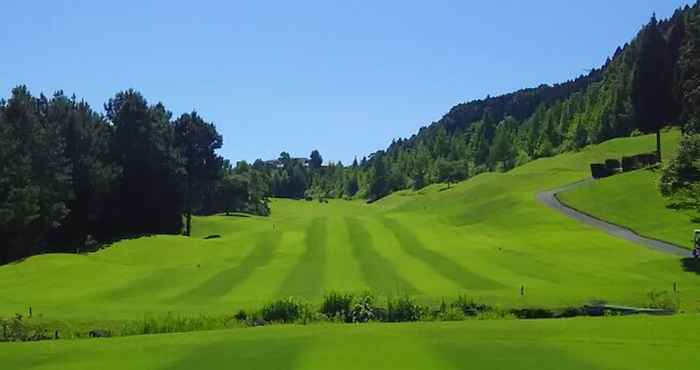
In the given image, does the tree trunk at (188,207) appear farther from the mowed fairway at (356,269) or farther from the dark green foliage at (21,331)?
the dark green foliage at (21,331)

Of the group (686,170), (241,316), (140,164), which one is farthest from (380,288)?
(140,164)

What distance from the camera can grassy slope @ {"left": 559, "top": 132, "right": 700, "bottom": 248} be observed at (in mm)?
53875

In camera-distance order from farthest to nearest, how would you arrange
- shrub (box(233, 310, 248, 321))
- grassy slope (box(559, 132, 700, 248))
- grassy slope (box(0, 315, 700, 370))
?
grassy slope (box(559, 132, 700, 248)) < shrub (box(233, 310, 248, 321)) < grassy slope (box(0, 315, 700, 370))

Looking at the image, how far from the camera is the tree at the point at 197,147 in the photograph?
8738 centimetres

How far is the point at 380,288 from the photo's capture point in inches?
1329

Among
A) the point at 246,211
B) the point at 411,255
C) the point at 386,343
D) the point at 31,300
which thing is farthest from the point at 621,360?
the point at 246,211

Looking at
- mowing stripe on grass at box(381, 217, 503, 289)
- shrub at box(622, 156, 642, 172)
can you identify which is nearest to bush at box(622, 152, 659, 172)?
shrub at box(622, 156, 642, 172)

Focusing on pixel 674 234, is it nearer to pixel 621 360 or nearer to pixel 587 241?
pixel 587 241

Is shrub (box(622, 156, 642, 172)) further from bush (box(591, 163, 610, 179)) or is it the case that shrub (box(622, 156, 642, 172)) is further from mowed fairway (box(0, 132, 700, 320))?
mowed fairway (box(0, 132, 700, 320))

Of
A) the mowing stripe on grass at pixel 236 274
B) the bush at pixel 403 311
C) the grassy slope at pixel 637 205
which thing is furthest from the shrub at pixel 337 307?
the grassy slope at pixel 637 205

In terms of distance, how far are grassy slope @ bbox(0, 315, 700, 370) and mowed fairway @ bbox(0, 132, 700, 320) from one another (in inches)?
201

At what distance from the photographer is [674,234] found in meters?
52.0

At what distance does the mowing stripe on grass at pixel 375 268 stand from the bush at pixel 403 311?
470 cm

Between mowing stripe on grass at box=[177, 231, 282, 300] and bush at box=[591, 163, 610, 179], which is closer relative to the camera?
mowing stripe on grass at box=[177, 231, 282, 300]
